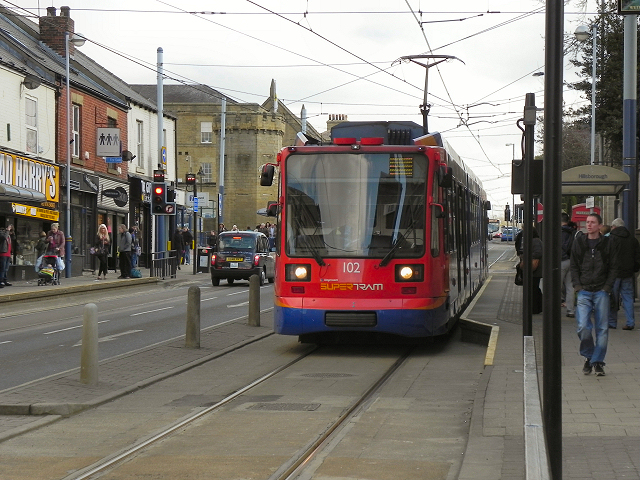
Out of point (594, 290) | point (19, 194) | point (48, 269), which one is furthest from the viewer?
point (19, 194)

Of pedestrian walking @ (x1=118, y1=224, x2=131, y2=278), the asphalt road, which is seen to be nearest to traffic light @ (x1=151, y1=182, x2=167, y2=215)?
pedestrian walking @ (x1=118, y1=224, x2=131, y2=278)

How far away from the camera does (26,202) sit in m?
31.2

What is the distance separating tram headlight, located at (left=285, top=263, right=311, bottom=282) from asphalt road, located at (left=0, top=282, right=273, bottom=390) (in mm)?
2668

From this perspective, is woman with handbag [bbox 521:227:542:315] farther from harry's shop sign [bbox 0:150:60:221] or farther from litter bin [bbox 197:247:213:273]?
litter bin [bbox 197:247:213:273]

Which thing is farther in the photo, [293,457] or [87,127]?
[87,127]

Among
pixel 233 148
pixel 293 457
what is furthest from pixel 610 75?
pixel 233 148

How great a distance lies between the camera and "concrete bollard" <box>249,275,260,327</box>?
57.6ft

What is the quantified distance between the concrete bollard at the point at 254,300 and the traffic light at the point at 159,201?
1526 cm

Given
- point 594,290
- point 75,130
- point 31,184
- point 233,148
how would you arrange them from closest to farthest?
1. point 594,290
2. point 31,184
3. point 75,130
4. point 233,148

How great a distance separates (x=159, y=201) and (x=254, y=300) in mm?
15713

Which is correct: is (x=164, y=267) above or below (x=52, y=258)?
below

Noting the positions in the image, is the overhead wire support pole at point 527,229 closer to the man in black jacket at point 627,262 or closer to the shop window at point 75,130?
the man in black jacket at point 627,262

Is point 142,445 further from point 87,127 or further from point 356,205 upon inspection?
point 87,127

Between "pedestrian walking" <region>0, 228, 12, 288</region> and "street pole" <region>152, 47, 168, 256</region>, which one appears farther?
"street pole" <region>152, 47, 168, 256</region>
